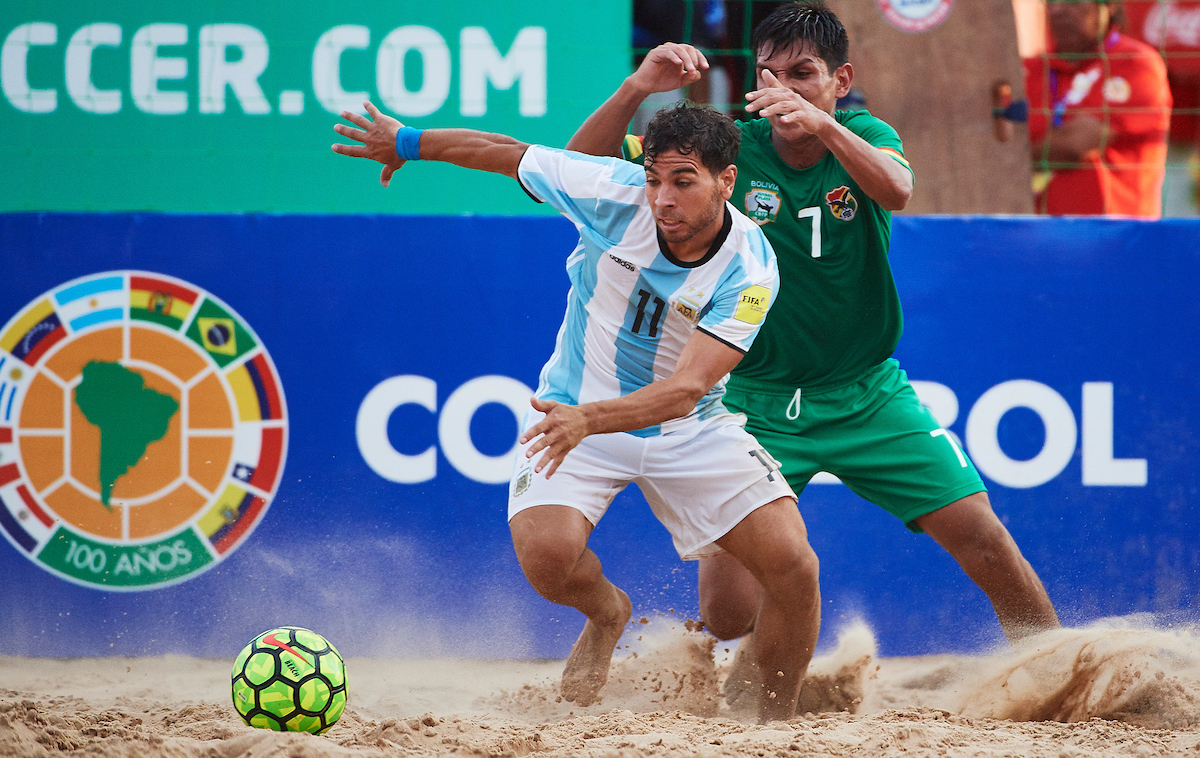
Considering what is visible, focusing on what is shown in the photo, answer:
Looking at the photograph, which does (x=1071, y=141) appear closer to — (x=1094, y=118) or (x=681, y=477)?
(x=1094, y=118)

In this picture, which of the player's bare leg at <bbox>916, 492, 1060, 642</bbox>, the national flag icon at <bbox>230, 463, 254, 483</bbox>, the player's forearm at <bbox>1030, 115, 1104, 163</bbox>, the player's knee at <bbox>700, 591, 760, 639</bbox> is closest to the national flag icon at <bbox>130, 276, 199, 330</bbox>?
the national flag icon at <bbox>230, 463, 254, 483</bbox>

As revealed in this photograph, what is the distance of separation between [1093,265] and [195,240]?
152 inches

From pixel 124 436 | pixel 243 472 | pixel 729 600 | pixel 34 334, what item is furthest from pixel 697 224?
pixel 34 334

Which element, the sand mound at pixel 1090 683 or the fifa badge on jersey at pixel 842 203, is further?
the fifa badge on jersey at pixel 842 203

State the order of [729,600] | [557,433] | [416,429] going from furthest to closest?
[416,429], [729,600], [557,433]

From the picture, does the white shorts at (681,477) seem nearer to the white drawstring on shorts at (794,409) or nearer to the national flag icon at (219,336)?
the white drawstring on shorts at (794,409)

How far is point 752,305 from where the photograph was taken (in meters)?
3.31

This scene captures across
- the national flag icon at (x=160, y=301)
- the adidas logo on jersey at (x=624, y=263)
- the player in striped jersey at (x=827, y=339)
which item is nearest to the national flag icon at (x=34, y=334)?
the national flag icon at (x=160, y=301)

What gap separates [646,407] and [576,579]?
63cm

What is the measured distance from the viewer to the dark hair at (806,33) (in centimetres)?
356

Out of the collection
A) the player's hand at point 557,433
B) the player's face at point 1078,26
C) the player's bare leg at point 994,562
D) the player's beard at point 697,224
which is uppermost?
the player's face at point 1078,26

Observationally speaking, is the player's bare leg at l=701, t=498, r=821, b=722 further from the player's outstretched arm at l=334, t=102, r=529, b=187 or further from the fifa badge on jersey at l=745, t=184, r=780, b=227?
the player's outstretched arm at l=334, t=102, r=529, b=187

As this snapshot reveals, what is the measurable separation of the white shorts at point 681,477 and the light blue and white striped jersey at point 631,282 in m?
0.08

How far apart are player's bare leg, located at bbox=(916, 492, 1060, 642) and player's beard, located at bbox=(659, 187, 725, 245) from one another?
122 centimetres
